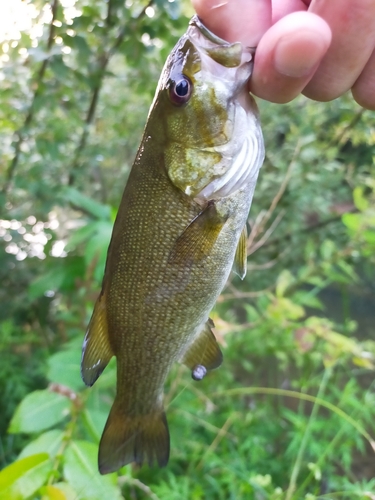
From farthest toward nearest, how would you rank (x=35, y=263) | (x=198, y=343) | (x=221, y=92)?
(x=35, y=263), (x=198, y=343), (x=221, y=92)

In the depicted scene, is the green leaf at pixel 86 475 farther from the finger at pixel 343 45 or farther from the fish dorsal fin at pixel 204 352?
the finger at pixel 343 45

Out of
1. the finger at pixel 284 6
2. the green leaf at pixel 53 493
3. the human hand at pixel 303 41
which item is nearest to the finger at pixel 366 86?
the human hand at pixel 303 41

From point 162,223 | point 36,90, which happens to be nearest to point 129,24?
point 36,90

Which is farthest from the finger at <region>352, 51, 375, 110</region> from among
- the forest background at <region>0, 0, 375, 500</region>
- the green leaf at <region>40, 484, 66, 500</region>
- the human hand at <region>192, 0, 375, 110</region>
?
the green leaf at <region>40, 484, 66, 500</region>

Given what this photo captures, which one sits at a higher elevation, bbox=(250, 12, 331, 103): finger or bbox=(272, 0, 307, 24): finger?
bbox=(272, 0, 307, 24): finger

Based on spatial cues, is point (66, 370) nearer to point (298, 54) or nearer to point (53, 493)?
point (53, 493)

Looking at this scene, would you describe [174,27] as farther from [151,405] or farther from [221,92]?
[151,405]

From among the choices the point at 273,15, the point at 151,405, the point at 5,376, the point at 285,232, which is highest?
the point at 273,15

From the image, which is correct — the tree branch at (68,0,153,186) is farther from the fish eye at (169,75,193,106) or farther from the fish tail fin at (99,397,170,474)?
the fish tail fin at (99,397,170,474)
